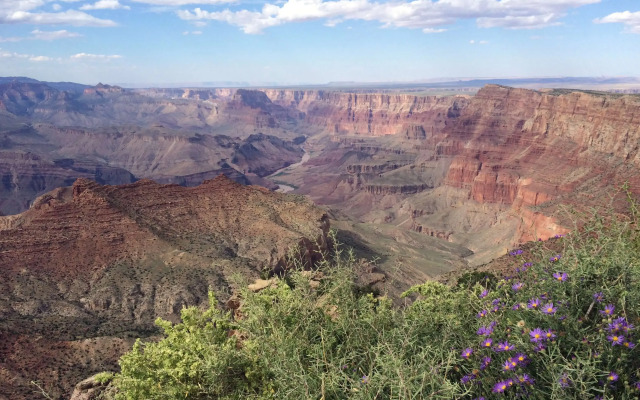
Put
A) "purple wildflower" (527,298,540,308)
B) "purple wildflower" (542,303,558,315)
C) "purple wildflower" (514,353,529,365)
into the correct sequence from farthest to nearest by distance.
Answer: "purple wildflower" (527,298,540,308)
"purple wildflower" (542,303,558,315)
"purple wildflower" (514,353,529,365)

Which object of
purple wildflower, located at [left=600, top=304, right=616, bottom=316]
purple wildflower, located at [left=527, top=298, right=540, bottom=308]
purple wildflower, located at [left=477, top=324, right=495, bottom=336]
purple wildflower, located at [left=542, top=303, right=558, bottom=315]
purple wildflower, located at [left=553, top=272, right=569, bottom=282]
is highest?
purple wildflower, located at [left=553, top=272, right=569, bottom=282]

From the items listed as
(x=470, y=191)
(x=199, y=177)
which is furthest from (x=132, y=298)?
(x=199, y=177)

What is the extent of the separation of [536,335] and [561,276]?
133 centimetres

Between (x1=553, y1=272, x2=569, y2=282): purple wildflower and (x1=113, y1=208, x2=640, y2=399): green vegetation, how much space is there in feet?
0.05

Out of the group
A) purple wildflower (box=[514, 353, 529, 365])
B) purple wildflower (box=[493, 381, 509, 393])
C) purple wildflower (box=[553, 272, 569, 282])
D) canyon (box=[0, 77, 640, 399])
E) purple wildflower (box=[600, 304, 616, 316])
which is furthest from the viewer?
canyon (box=[0, 77, 640, 399])

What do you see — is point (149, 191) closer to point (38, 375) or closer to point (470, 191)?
point (38, 375)

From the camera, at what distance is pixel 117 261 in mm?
51594

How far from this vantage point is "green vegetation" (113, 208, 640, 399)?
5.71m

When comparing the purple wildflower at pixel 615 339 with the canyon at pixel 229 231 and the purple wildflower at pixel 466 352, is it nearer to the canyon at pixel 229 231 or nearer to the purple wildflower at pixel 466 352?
the purple wildflower at pixel 466 352

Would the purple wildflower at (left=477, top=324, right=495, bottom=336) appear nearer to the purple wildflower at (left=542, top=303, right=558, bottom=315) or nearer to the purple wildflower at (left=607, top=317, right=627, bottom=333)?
the purple wildflower at (left=542, top=303, right=558, bottom=315)

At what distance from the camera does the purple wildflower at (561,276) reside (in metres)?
Answer: 6.57

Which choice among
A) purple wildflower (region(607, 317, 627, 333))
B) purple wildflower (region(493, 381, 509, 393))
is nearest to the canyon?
purple wildflower (region(607, 317, 627, 333))

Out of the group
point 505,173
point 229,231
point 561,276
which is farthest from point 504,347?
point 505,173

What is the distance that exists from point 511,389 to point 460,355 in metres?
0.98
